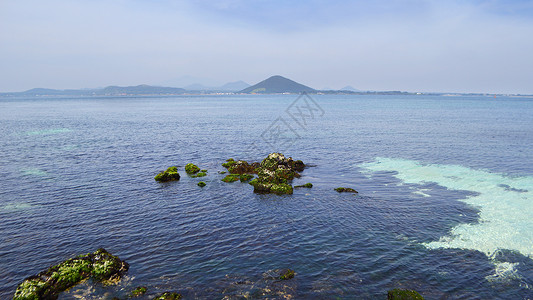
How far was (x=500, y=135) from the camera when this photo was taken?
8250 centimetres

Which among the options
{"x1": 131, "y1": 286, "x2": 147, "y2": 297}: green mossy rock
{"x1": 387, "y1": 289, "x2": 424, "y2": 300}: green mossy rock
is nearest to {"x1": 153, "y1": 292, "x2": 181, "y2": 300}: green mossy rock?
{"x1": 131, "y1": 286, "x2": 147, "y2": 297}: green mossy rock

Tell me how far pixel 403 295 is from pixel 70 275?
21.1 meters

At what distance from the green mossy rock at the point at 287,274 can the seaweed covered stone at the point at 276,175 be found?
17.6 meters

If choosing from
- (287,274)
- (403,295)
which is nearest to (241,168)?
(287,274)

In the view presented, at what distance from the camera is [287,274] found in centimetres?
2083

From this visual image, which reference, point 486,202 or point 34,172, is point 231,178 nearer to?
point 34,172

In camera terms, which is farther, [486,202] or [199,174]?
[199,174]

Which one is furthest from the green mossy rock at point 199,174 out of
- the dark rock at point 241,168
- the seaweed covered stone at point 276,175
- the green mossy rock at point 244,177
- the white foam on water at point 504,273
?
the white foam on water at point 504,273

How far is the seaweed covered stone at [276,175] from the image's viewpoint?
3931 cm

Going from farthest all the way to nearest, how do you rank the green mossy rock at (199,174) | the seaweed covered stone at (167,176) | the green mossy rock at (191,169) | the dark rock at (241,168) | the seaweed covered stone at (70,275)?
the dark rock at (241,168), the green mossy rock at (191,169), the green mossy rock at (199,174), the seaweed covered stone at (167,176), the seaweed covered stone at (70,275)

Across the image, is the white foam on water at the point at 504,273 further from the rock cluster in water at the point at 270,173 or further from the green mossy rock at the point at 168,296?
the rock cluster in water at the point at 270,173

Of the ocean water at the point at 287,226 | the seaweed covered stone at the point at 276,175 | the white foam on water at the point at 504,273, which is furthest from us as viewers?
the seaweed covered stone at the point at 276,175

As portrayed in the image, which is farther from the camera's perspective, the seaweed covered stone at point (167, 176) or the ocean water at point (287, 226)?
the seaweed covered stone at point (167, 176)

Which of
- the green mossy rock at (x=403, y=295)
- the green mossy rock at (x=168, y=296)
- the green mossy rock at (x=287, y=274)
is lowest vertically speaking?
the green mossy rock at (x=287, y=274)
